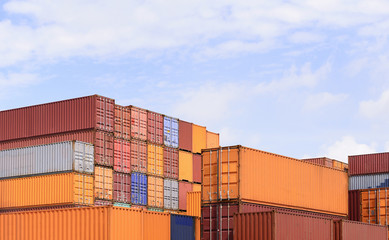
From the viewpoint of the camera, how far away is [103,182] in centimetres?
4734

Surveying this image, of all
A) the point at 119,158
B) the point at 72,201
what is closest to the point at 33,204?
the point at 72,201

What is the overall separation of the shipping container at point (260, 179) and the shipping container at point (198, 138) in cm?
1995

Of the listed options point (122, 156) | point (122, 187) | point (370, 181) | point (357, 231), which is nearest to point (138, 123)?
point (122, 156)

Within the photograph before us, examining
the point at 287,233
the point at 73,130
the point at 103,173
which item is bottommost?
the point at 287,233

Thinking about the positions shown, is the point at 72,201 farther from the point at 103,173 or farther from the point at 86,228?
the point at 86,228

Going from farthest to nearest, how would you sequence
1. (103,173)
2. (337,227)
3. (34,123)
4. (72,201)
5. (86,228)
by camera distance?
(34,123), (103,173), (72,201), (337,227), (86,228)

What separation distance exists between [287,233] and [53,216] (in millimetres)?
10797

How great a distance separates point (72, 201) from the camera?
44.1 meters

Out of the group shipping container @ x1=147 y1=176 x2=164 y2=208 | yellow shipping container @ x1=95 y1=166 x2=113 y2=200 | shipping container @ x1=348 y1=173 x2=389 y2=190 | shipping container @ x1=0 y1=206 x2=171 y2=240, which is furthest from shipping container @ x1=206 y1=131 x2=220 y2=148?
shipping container @ x1=0 y1=206 x2=171 y2=240

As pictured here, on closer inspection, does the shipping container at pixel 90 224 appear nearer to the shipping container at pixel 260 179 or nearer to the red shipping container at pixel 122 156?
the shipping container at pixel 260 179

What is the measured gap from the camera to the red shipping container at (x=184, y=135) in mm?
55694

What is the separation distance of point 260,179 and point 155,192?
19046 mm

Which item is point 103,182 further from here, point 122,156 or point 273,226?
point 273,226

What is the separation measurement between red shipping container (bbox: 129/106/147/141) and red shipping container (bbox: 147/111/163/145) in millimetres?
457
